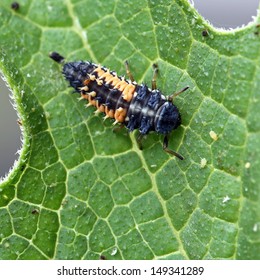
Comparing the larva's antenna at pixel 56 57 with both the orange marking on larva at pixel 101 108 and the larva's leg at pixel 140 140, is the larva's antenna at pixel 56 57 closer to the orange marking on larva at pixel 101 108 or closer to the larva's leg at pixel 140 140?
the orange marking on larva at pixel 101 108

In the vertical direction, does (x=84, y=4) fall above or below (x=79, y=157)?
above

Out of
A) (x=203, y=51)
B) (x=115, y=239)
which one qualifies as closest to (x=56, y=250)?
(x=115, y=239)

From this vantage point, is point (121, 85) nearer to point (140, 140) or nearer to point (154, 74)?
point (154, 74)

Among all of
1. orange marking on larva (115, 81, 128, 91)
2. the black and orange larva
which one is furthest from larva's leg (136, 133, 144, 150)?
orange marking on larva (115, 81, 128, 91)

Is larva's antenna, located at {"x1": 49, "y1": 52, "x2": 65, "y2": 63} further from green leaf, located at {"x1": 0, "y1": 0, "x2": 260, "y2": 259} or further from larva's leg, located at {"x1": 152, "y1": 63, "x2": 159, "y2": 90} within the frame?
larva's leg, located at {"x1": 152, "y1": 63, "x2": 159, "y2": 90}

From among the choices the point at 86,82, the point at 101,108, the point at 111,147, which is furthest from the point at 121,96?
the point at 111,147
